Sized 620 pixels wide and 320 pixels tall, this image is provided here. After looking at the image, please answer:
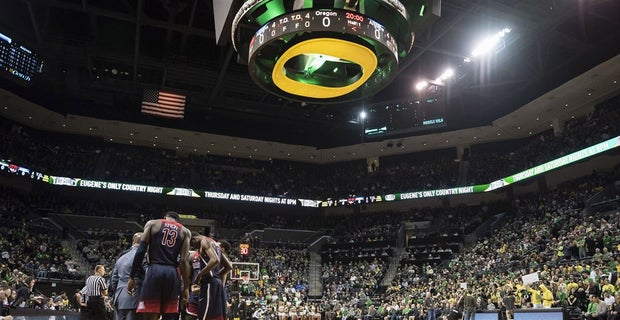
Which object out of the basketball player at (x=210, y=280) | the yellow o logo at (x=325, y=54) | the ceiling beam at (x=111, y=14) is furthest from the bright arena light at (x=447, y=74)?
the basketball player at (x=210, y=280)

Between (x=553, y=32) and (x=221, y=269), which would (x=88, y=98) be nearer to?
(x=553, y=32)

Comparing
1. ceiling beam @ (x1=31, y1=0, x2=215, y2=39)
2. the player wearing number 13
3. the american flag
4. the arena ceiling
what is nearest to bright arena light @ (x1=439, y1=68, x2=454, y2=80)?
the arena ceiling

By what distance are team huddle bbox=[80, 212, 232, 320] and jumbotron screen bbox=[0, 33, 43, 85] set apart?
1778cm

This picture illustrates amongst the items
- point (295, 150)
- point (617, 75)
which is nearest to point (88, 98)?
point (295, 150)

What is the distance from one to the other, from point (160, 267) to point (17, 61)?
19.7 m

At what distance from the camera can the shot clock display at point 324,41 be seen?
28.9 feet

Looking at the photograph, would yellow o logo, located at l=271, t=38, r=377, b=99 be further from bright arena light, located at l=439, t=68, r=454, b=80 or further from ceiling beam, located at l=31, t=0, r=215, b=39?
bright arena light, located at l=439, t=68, r=454, b=80

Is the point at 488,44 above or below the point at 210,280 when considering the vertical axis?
above

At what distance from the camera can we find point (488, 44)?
70.3ft

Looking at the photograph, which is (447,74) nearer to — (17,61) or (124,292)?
(17,61)

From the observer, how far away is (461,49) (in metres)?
23.3

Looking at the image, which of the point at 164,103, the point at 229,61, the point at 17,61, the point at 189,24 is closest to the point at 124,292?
the point at 189,24

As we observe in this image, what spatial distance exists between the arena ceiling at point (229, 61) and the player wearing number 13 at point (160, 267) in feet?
48.3

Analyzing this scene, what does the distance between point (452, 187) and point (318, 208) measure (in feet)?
37.8
